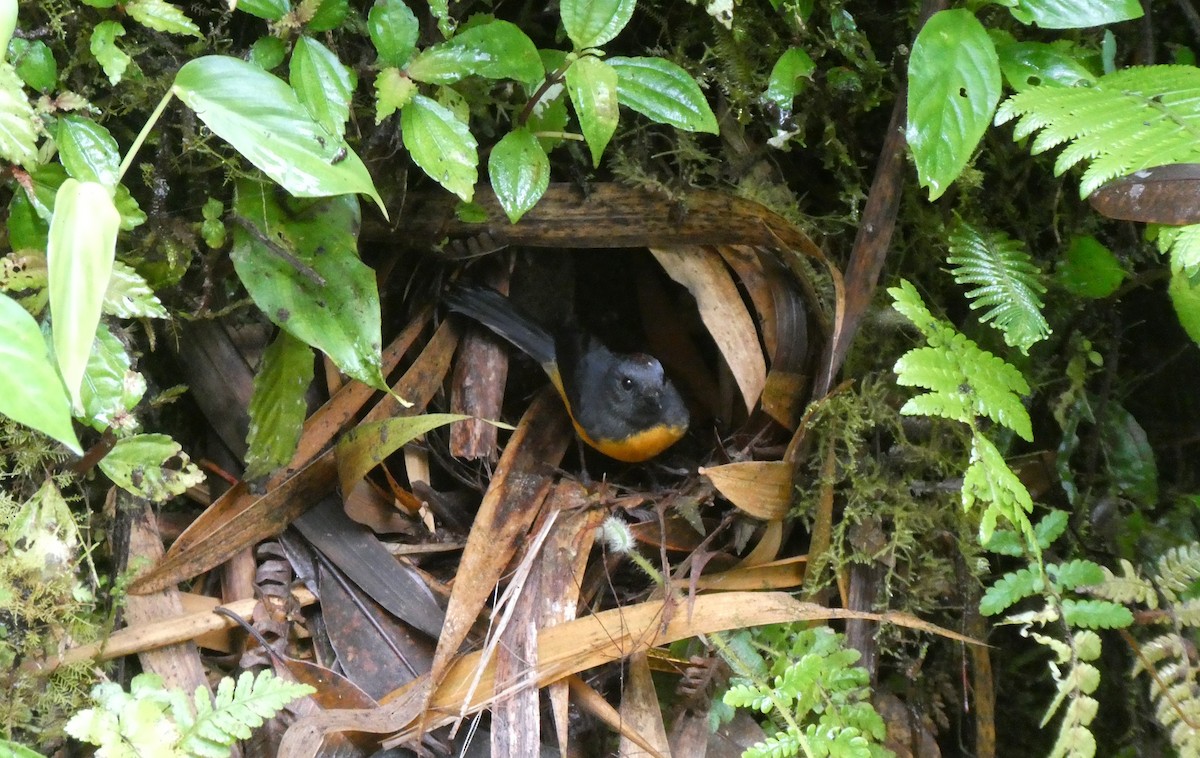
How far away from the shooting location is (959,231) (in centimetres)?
186

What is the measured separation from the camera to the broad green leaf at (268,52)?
62.9 inches

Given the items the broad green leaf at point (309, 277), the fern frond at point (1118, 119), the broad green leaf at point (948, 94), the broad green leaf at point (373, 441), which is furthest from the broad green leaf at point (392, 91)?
the fern frond at point (1118, 119)

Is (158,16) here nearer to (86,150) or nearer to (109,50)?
(109,50)

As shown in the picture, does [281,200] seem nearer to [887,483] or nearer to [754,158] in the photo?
[754,158]

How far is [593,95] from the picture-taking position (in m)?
1.62

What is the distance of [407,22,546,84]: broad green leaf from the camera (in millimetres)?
1645

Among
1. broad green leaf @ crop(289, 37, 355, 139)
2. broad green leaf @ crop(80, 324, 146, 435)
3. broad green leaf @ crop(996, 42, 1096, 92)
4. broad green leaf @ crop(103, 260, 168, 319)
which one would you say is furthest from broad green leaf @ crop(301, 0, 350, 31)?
broad green leaf @ crop(996, 42, 1096, 92)

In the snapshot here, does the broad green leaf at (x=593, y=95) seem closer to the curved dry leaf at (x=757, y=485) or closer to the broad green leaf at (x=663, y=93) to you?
the broad green leaf at (x=663, y=93)

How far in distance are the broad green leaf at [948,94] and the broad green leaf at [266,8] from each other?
→ 1144 mm

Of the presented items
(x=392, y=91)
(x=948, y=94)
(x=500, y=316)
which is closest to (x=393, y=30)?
(x=392, y=91)

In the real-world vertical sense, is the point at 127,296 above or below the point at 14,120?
below

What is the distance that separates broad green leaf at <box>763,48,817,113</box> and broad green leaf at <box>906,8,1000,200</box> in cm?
37

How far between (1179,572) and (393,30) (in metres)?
1.83

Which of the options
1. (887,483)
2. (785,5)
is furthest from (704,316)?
(785,5)
